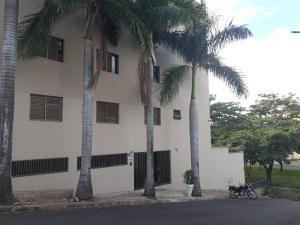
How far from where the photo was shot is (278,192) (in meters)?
32.6

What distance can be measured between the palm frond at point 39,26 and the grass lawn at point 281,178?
2895 centimetres

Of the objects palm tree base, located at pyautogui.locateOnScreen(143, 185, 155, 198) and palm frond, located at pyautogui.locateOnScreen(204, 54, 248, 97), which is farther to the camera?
palm frond, located at pyautogui.locateOnScreen(204, 54, 248, 97)

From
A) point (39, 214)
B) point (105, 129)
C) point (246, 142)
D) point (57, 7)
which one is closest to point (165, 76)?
point (105, 129)

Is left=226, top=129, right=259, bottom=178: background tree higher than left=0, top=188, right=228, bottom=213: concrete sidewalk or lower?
higher

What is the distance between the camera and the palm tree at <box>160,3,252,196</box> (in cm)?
2147

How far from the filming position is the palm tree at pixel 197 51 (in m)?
21.5

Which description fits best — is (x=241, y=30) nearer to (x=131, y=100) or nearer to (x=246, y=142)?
(x=131, y=100)

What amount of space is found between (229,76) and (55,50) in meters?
10.4

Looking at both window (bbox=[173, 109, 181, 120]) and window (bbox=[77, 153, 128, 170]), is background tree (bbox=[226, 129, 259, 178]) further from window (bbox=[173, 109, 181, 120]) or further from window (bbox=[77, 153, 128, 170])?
window (bbox=[77, 153, 128, 170])

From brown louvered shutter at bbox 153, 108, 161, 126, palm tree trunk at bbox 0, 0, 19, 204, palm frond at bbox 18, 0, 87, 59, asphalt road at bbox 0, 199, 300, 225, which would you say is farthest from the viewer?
brown louvered shutter at bbox 153, 108, 161, 126

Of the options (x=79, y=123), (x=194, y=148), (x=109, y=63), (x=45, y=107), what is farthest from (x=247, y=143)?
(x=45, y=107)

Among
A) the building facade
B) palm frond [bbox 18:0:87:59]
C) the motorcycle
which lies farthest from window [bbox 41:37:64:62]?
the motorcycle

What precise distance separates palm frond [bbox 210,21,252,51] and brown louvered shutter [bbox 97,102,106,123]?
282 inches

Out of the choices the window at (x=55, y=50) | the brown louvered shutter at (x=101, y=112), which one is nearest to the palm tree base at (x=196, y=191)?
the brown louvered shutter at (x=101, y=112)
